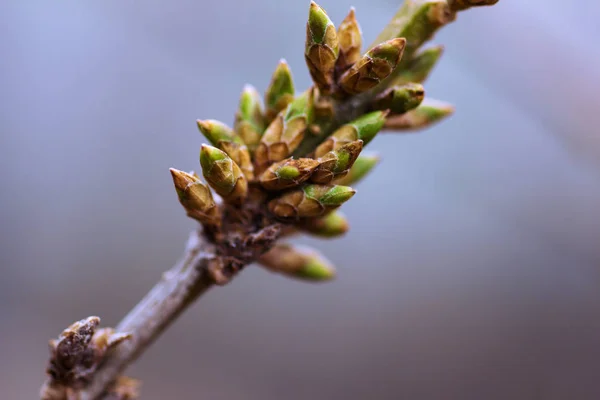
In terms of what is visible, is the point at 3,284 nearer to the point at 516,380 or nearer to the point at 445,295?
the point at 445,295

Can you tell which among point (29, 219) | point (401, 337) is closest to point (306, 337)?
point (401, 337)

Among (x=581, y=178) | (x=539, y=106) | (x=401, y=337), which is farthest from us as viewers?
(x=401, y=337)

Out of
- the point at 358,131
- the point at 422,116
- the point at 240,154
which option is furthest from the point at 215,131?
the point at 422,116

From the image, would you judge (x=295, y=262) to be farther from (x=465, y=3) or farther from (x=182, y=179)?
(x=465, y=3)

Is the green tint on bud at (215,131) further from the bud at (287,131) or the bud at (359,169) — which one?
the bud at (359,169)

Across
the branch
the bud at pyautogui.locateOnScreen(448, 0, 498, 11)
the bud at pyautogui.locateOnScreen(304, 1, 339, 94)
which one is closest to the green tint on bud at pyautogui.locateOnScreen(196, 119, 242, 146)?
the branch

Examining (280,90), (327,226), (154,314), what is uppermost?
(280,90)
